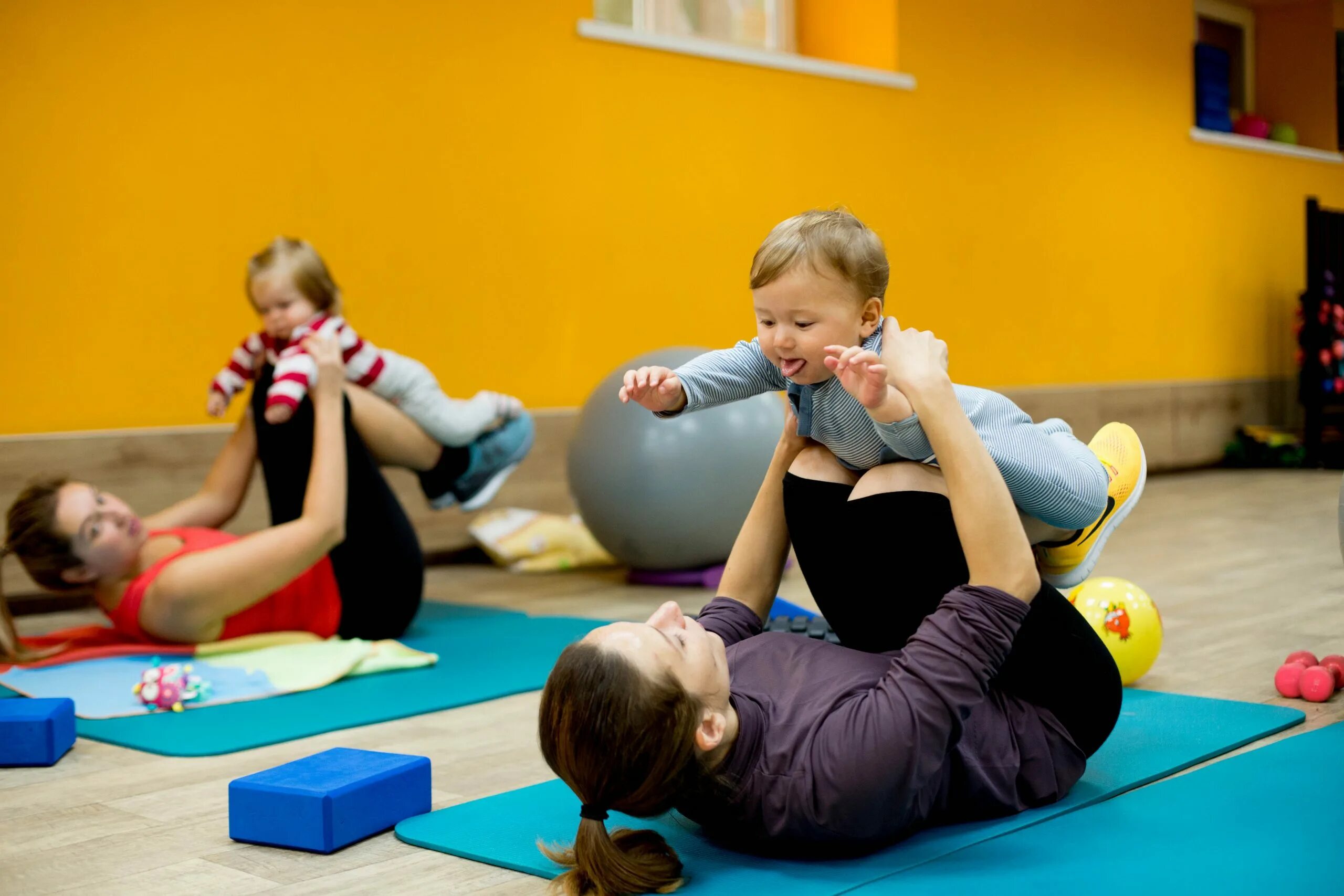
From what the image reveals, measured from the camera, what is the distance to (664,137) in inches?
206

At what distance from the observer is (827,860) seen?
159cm

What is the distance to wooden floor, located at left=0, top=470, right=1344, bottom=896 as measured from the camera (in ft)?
5.38

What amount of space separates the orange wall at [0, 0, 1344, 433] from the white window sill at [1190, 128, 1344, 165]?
0.27 ft

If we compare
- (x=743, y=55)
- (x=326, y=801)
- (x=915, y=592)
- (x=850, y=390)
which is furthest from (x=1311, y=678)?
(x=743, y=55)

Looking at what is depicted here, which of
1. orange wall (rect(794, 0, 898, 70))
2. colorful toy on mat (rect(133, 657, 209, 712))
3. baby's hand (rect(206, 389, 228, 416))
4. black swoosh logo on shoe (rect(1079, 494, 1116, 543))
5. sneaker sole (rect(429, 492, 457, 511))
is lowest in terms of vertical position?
colorful toy on mat (rect(133, 657, 209, 712))

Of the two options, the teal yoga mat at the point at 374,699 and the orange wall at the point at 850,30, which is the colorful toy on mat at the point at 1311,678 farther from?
the orange wall at the point at 850,30

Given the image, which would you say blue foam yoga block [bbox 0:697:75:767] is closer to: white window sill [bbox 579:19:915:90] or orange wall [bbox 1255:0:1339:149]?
white window sill [bbox 579:19:915:90]

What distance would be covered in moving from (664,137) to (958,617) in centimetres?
398

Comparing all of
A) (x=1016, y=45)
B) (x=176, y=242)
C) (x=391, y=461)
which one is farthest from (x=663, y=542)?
(x=1016, y=45)

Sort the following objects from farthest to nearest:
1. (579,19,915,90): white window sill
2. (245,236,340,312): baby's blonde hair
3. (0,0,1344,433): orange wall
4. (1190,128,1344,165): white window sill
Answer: (1190,128,1344,165): white window sill
(579,19,915,90): white window sill
(0,0,1344,433): orange wall
(245,236,340,312): baby's blonde hair

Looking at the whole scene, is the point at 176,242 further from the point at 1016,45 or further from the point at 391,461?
the point at 1016,45

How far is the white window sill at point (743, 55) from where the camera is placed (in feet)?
16.5

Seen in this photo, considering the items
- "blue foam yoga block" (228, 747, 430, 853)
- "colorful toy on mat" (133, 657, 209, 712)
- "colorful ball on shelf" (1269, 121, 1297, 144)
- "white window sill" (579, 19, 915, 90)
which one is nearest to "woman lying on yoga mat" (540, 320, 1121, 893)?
"blue foam yoga block" (228, 747, 430, 853)

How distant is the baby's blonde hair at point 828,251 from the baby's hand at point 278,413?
4.88 ft
